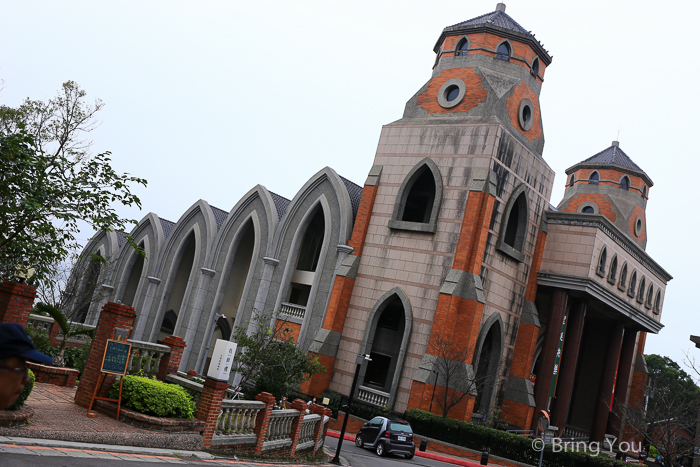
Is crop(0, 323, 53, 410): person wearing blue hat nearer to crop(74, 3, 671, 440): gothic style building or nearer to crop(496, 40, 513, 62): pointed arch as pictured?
crop(74, 3, 671, 440): gothic style building

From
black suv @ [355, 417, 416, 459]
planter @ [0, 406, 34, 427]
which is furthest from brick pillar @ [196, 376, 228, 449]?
black suv @ [355, 417, 416, 459]

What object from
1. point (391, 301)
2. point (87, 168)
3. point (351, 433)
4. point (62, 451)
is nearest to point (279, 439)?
point (62, 451)

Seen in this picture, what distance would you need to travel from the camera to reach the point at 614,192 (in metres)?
41.7

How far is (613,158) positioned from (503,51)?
16687mm

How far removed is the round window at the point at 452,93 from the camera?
3022 centimetres

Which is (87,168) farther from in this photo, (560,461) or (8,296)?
(560,461)

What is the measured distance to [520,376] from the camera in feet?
98.7

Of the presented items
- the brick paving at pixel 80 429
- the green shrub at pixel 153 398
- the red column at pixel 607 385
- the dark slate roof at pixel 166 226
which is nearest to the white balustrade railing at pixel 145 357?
the green shrub at pixel 153 398

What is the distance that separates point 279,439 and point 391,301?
14.8 metres

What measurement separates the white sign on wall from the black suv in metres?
9.69

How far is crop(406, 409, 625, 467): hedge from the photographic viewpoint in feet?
76.7

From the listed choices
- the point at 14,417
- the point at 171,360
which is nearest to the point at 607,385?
the point at 171,360

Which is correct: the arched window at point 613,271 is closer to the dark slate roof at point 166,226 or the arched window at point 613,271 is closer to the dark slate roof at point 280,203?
the dark slate roof at point 280,203

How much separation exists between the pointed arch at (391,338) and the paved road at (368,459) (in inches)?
185
